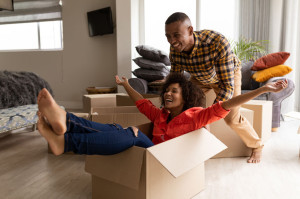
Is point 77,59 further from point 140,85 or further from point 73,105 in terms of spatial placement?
point 140,85

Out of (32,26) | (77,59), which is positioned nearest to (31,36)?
(32,26)

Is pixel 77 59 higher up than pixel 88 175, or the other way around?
pixel 77 59

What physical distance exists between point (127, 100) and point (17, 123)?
38.9 inches

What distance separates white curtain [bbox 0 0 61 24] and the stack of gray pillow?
2222 millimetres

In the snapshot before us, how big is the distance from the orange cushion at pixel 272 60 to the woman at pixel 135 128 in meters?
1.89

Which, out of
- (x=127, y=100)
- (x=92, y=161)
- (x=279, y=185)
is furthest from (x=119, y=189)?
(x=127, y=100)

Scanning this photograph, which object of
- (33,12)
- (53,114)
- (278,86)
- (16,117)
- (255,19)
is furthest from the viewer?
(33,12)

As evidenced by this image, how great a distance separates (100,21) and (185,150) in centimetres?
373

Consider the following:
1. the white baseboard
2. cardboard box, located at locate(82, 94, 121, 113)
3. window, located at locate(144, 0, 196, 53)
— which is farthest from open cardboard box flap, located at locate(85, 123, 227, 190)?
the white baseboard

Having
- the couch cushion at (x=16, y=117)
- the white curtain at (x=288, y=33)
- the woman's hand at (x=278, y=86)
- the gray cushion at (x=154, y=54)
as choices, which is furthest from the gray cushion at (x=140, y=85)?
the woman's hand at (x=278, y=86)

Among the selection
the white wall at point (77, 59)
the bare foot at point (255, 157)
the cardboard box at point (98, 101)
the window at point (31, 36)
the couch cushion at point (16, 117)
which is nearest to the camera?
the bare foot at point (255, 157)

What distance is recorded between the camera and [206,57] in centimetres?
180

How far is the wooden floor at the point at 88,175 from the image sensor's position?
1.67 m

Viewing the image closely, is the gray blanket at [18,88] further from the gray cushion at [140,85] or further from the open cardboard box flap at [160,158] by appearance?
the open cardboard box flap at [160,158]
